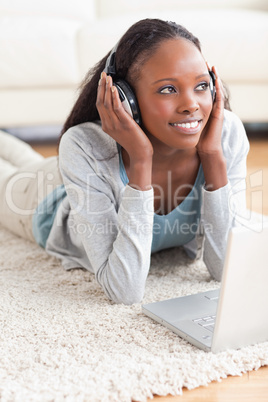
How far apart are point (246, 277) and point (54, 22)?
2198 millimetres

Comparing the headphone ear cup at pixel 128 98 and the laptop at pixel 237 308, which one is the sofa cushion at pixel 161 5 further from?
the laptop at pixel 237 308

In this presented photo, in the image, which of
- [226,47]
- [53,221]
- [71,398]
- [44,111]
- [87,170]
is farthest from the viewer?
[44,111]

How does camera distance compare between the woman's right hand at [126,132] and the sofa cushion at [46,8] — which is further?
the sofa cushion at [46,8]

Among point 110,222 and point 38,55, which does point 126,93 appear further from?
point 38,55

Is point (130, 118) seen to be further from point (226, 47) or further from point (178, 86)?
point (226, 47)

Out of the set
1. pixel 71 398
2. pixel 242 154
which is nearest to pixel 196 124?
pixel 242 154

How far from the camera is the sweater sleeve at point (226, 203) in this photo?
1.32 metres

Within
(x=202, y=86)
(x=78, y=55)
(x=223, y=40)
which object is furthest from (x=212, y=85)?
(x=78, y=55)

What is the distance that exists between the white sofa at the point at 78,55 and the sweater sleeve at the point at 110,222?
149 centimetres

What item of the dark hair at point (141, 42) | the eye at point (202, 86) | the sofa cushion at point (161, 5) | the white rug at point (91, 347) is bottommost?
the white rug at point (91, 347)

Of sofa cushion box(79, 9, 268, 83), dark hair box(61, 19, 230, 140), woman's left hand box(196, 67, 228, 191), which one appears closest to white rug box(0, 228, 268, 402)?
woman's left hand box(196, 67, 228, 191)

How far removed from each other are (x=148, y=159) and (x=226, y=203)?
0.22 m

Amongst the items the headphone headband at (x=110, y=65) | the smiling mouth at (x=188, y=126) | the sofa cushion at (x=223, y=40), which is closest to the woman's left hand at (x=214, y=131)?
the smiling mouth at (x=188, y=126)

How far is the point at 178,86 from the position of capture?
1.16 metres
